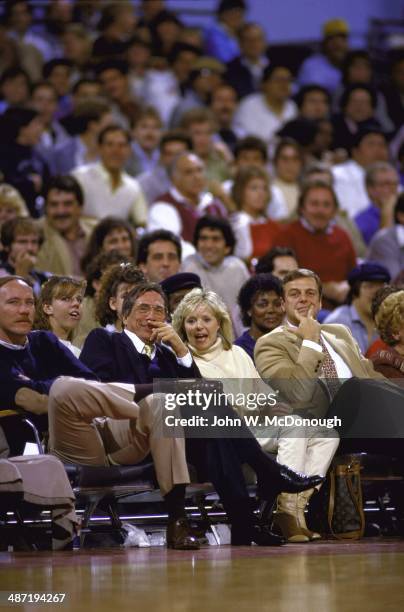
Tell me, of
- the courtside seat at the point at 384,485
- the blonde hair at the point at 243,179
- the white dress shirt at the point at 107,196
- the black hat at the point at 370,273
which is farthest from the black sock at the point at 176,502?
the blonde hair at the point at 243,179

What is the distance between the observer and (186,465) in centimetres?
499

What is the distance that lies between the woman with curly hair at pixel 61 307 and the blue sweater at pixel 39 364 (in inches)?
12.0

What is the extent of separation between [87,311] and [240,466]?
5.09 ft

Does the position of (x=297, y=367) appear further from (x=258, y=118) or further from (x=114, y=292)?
(x=258, y=118)

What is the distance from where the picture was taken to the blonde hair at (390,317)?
5.88 meters

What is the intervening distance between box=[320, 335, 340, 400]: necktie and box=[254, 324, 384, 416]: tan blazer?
1.6 inches

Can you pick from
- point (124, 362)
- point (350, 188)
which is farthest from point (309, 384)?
point (350, 188)

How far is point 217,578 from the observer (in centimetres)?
404

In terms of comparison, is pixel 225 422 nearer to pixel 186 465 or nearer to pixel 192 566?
pixel 186 465

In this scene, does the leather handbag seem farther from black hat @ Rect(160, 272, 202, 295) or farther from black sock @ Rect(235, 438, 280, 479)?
black hat @ Rect(160, 272, 202, 295)

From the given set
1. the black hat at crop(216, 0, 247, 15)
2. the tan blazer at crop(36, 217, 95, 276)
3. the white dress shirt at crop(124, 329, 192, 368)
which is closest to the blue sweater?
the white dress shirt at crop(124, 329, 192, 368)

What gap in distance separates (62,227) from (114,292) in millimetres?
1793

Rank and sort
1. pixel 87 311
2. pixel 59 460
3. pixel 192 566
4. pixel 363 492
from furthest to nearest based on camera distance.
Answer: pixel 87 311 < pixel 363 492 < pixel 59 460 < pixel 192 566

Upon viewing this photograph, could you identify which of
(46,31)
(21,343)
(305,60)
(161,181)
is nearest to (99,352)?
(21,343)
